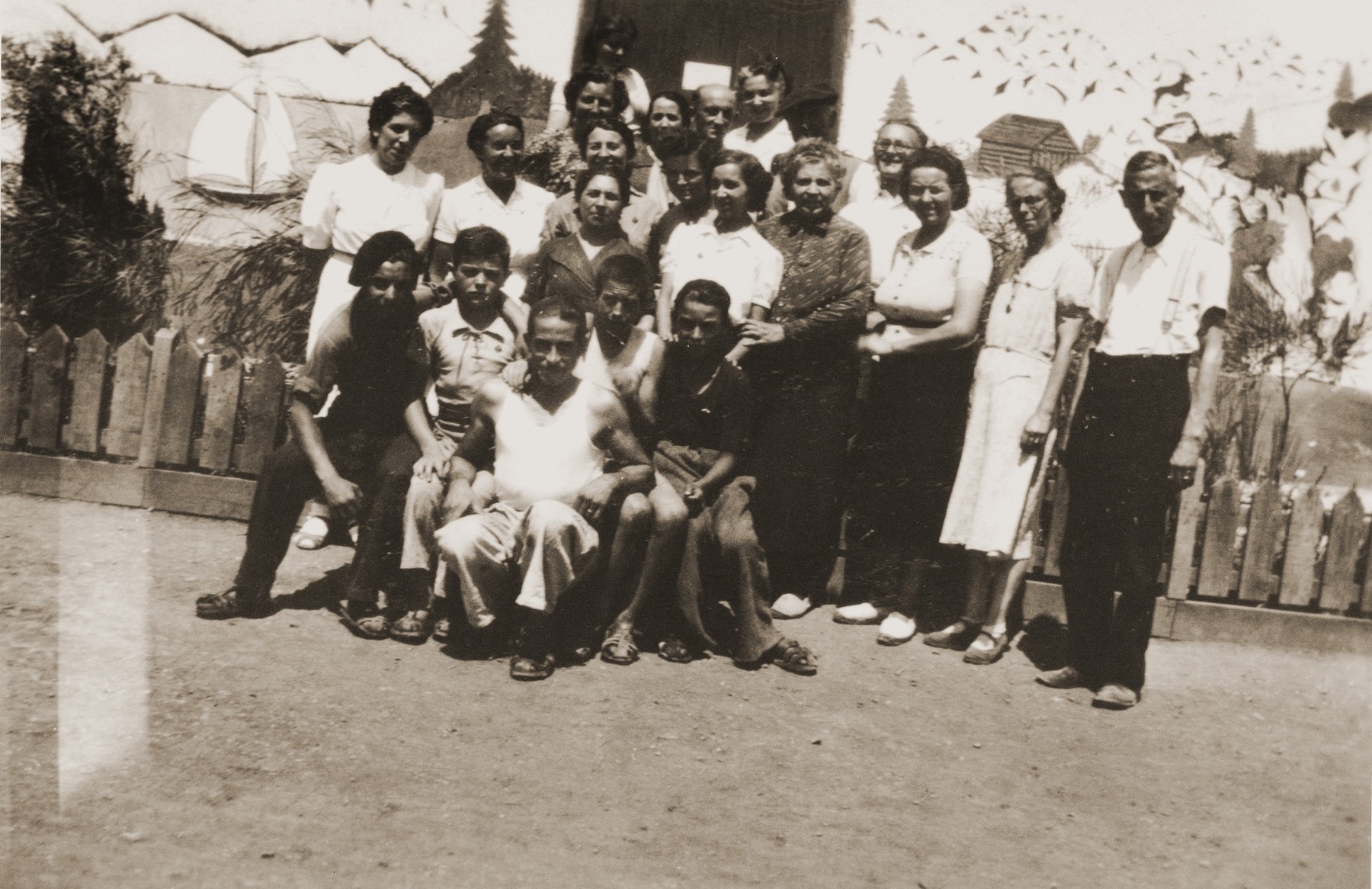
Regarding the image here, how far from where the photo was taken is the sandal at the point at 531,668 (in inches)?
154

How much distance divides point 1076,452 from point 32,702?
3.47 meters

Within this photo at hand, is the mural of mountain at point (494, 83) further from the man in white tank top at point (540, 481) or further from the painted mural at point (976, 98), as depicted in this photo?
the man in white tank top at point (540, 481)

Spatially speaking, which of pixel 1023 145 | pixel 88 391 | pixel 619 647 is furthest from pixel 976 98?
pixel 88 391

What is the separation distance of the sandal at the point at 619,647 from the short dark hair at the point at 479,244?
146 centimetres

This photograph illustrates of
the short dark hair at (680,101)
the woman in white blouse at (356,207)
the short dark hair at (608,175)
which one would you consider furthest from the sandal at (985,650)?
the woman in white blouse at (356,207)

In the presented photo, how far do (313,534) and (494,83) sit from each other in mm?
2309

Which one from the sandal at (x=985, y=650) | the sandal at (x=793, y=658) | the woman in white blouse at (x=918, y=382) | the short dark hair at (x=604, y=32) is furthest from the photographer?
the short dark hair at (x=604, y=32)

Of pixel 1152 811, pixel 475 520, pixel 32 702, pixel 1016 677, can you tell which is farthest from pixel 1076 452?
pixel 32 702

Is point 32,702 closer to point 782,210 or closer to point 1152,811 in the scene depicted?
point 1152,811

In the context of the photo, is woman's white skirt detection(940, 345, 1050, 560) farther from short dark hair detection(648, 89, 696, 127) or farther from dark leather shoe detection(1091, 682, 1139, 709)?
short dark hair detection(648, 89, 696, 127)

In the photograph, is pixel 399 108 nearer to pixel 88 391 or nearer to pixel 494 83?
pixel 494 83

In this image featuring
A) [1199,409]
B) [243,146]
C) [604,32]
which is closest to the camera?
[1199,409]

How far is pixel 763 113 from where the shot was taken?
5.68m

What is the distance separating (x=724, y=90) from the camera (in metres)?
5.48
